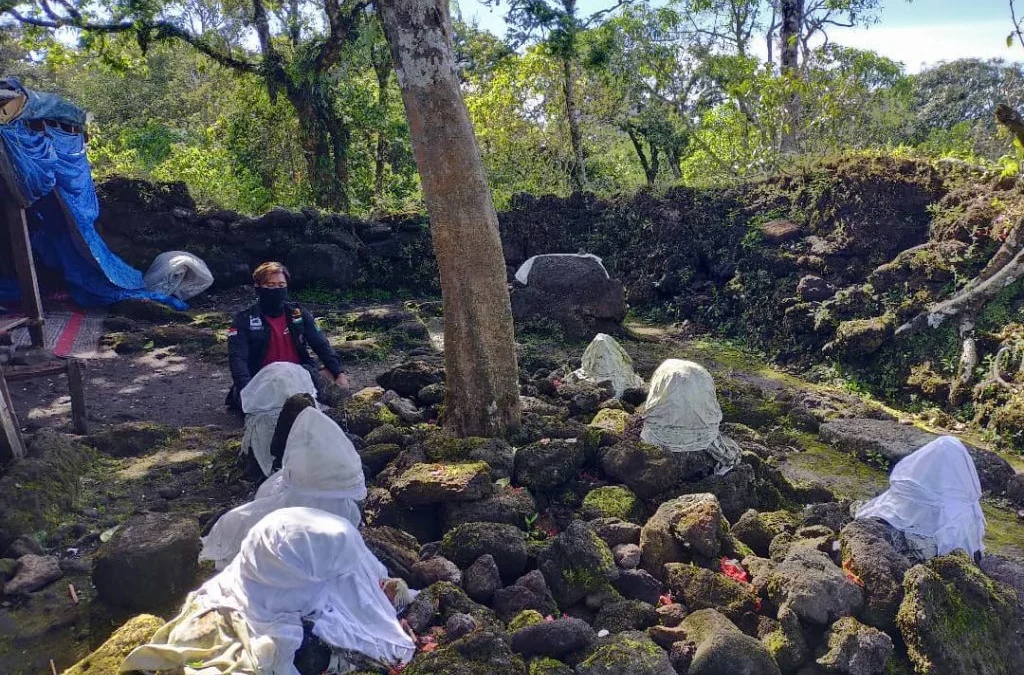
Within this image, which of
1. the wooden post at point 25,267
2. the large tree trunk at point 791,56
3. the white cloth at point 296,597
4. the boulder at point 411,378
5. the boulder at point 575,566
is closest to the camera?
the white cloth at point 296,597

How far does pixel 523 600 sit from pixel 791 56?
566 inches

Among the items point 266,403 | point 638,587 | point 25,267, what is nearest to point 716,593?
point 638,587

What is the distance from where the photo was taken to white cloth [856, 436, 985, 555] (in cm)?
444

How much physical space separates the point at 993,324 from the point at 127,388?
29.7 ft

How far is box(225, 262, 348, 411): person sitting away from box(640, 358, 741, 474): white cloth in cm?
242

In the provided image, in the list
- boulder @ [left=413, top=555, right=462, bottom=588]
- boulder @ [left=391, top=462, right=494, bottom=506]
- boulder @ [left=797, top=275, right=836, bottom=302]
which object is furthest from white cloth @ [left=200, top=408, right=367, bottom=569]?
boulder @ [left=797, top=275, right=836, bottom=302]

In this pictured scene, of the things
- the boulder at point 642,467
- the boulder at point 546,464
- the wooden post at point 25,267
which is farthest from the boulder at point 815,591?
the wooden post at point 25,267

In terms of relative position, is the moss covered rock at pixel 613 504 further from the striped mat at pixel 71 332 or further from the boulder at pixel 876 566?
the striped mat at pixel 71 332

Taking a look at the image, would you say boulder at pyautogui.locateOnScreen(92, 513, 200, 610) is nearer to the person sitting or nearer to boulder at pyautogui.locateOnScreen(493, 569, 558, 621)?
boulder at pyautogui.locateOnScreen(493, 569, 558, 621)

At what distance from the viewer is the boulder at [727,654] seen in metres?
3.55

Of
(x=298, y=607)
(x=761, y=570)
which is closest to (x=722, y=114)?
(x=761, y=570)

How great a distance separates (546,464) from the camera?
5.21 m

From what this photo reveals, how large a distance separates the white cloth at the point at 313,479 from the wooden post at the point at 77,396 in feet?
9.86

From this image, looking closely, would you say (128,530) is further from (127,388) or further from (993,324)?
(993,324)
